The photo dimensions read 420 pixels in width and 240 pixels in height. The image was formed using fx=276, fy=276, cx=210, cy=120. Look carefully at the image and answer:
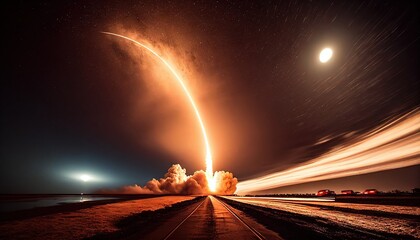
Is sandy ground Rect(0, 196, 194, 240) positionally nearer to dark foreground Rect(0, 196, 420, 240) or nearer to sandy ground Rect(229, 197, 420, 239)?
dark foreground Rect(0, 196, 420, 240)

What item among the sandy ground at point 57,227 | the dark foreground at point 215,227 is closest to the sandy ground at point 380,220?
the dark foreground at point 215,227

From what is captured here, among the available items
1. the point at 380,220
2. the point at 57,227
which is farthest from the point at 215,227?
the point at 380,220

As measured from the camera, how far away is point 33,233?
710 inches

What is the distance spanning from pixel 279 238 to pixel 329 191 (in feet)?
319

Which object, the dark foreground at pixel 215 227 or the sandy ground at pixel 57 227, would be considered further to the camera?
the sandy ground at pixel 57 227

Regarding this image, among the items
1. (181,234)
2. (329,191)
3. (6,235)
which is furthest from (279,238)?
(329,191)

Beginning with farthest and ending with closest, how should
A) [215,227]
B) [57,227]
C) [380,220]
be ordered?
[380,220], [57,227], [215,227]

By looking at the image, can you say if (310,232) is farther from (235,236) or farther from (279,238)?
(235,236)

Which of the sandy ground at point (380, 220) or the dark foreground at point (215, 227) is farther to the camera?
the sandy ground at point (380, 220)

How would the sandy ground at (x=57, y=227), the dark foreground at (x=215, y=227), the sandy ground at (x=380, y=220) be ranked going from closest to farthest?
the dark foreground at (x=215, y=227)
the sandy ground at (x=57, y=227)
the sandy ground at (x=380, y=220)

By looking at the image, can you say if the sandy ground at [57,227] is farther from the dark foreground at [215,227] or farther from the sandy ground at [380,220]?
the sandy ground at [380,220]

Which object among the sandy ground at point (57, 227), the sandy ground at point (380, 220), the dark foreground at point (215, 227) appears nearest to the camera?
the dark foreground at point (215, 227)

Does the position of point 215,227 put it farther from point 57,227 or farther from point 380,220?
point 380,220

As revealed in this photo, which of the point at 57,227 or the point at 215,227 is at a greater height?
the point at 57,227
